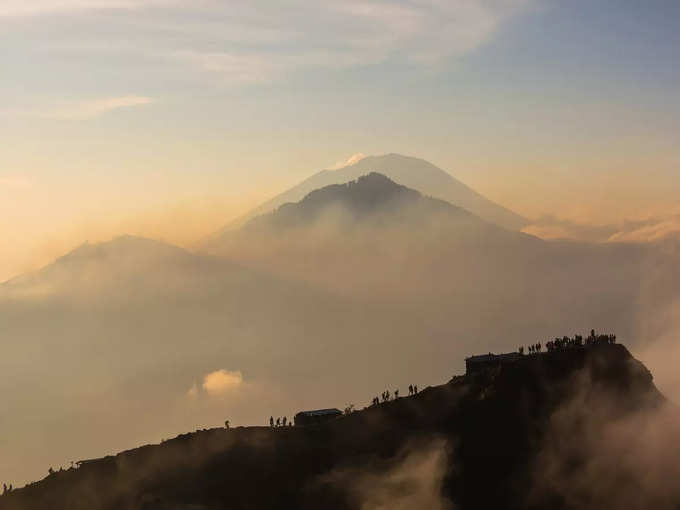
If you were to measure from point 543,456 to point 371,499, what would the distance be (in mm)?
32398

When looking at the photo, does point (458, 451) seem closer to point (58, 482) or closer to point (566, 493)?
point (566, 493)

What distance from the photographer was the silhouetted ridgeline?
17488 centimetres

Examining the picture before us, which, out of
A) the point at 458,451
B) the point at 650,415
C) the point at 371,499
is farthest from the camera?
the point at 650,415

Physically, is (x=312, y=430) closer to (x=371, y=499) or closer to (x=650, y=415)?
(x=371, y=499)

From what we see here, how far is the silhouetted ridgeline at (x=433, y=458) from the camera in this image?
175 m

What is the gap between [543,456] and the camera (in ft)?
598

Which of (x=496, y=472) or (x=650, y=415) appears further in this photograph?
(x=650, y=415)

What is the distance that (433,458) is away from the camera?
593 feet

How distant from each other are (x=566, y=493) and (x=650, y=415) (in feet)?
93.4

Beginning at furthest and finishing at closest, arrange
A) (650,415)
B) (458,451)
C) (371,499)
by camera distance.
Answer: (650,415), (458,451), (371,499)

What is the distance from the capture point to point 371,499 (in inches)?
6762

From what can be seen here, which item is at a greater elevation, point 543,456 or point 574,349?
point 574,349

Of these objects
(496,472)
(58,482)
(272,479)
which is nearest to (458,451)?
(496,472)

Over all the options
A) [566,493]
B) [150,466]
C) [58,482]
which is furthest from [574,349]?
[58,482]
